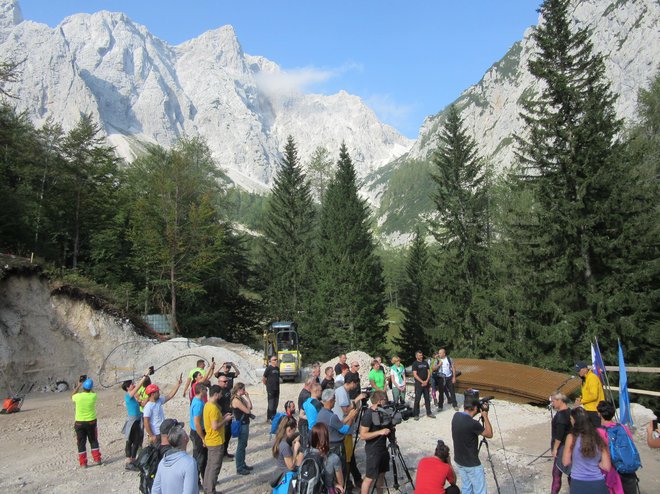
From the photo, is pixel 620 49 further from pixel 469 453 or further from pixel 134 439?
pixel 134 439

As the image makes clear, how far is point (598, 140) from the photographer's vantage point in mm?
17578

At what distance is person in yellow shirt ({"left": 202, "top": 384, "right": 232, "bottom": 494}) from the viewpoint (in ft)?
22.8

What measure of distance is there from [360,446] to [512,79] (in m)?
219

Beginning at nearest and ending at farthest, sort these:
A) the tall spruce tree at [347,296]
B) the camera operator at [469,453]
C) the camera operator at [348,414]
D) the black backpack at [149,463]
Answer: the black backpack at [149,463]
the camera operator at [469,453]
the camera operator at [348,414]
the tall spruce tree at [347,296]

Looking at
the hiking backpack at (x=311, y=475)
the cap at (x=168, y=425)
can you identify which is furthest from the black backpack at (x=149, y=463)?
the hiking backpack at (x=311, y=475)

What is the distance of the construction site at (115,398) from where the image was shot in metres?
8.37

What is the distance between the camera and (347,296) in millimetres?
28156

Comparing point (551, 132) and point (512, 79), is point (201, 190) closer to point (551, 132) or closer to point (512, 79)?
point (551, 132)

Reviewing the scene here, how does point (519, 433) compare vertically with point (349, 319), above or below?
below

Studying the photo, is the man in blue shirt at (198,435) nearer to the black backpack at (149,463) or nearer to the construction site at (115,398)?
the construction site at (115,398)

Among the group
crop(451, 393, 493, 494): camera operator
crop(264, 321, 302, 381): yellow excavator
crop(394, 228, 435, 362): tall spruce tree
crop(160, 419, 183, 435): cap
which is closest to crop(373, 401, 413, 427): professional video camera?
crop(451, 393, 493, 494): camera operator

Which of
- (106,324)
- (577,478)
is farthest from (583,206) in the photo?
(106,324)

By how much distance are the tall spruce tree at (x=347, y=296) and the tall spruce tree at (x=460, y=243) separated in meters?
4.35

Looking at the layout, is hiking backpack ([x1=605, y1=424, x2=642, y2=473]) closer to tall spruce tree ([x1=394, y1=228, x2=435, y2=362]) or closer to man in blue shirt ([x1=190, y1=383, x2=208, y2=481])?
man in blue shirt ([x1=190, y1=383, x2=208, y2=481])
